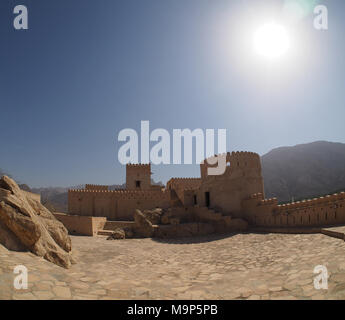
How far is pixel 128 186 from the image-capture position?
28.2m

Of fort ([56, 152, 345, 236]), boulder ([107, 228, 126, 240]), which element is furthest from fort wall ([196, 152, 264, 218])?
boulder ([107, 228, 126, 240])

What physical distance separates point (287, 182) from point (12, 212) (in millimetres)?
67086

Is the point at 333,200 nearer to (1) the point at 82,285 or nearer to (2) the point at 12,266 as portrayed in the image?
(1) the point at 82,285

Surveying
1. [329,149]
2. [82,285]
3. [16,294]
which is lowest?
[82,285]

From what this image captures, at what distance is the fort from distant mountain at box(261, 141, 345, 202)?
145ft

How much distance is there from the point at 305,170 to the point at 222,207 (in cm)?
5877

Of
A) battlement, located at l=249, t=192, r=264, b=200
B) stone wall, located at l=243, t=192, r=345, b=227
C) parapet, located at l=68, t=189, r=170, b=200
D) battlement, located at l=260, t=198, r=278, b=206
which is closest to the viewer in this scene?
stone wall, located at l=243, t=192, r=345, b=227

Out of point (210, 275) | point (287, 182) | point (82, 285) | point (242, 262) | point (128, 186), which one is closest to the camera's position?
point (82, 285)

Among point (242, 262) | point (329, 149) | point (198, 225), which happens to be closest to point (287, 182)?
point (329, 149)

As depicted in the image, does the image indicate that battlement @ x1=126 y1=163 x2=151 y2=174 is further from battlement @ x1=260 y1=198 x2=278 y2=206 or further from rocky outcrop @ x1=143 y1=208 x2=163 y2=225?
battlement @ x1=260 y1=198 x2=278 y2=206

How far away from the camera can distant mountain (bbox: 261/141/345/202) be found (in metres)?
54.9

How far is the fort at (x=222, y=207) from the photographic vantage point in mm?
10091

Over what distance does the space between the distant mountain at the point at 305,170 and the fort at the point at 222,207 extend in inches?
1742
